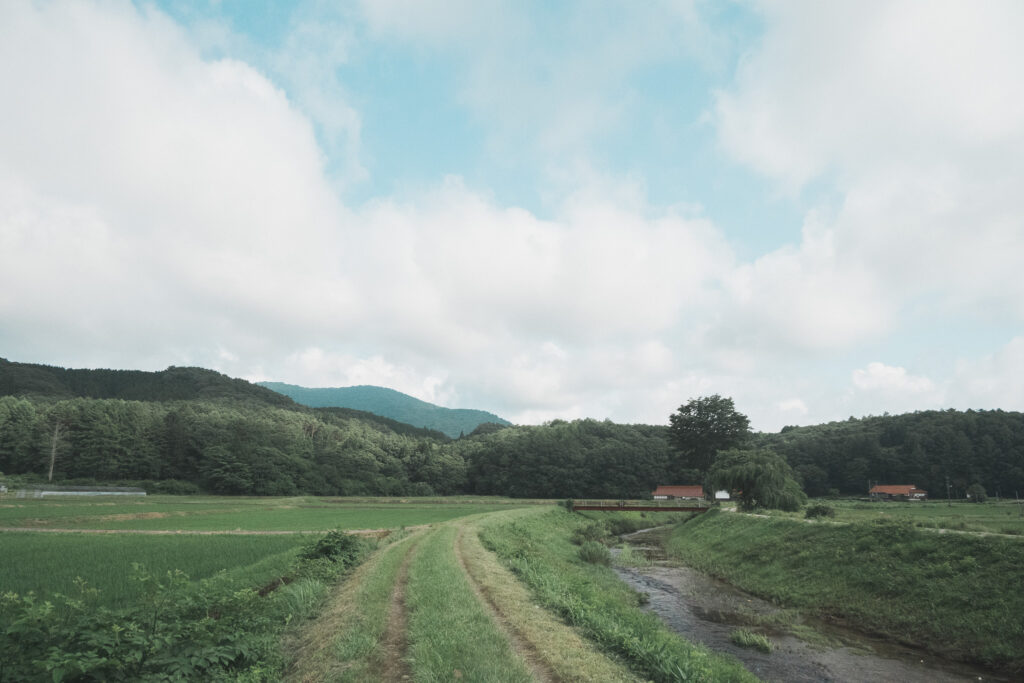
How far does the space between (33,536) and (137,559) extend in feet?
48.4

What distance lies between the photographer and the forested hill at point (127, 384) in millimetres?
150500

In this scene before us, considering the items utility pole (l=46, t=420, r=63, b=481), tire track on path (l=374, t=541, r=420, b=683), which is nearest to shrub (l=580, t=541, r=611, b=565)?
tire track on path (l=374, t=541, r=420, b=683)

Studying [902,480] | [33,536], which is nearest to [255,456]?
[33,536]

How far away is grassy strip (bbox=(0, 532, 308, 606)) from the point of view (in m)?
17.3

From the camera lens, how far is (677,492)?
10731 cm

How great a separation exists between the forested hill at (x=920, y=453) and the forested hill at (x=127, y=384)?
165 meters

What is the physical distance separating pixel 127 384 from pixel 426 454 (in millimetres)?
123032

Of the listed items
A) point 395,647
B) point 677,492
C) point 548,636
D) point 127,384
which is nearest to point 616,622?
point 548,636

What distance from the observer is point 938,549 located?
20.2 metres

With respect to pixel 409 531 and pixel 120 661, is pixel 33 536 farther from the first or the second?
pixel 120 661

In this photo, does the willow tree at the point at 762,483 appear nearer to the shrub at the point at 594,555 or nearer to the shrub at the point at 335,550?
the shrub at the point at 594,555

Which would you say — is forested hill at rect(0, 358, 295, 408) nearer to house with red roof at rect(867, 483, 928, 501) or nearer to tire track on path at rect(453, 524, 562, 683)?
house with red roof at rect(867, 483, 928, 501)

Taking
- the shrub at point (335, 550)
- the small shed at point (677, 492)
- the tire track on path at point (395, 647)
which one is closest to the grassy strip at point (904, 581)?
the tire track on path at point (395, 647)

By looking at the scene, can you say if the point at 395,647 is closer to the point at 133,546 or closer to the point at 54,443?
the point at 133,546
